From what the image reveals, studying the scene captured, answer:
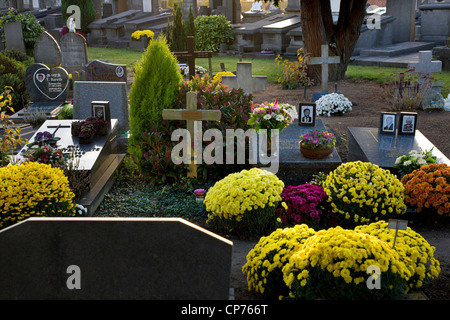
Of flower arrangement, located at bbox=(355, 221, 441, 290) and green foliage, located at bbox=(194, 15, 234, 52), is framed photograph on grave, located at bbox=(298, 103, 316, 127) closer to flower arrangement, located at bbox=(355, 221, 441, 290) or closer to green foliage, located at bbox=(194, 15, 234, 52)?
flower arrangement, located at bbox=(355, 221, 441, 290)

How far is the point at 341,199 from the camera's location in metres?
5.49

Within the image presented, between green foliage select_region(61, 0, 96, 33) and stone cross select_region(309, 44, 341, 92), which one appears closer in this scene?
stone cross select_region(309, 44, 341, 92)

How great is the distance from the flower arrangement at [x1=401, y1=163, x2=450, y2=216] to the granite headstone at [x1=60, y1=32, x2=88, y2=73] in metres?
11.4

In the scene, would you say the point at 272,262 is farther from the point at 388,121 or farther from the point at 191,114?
the point at 388,121

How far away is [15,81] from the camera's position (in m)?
12.2

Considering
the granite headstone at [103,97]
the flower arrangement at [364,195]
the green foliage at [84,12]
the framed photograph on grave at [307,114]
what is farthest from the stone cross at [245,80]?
the green foliage at [84,12]

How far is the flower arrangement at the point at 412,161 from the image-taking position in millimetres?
6148

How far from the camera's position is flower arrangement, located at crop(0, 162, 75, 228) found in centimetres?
491

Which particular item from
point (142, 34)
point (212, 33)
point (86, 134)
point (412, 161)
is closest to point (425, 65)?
point (412, 161)

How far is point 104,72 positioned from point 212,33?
393 inches

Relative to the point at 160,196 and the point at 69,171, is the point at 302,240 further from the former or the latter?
the point at 69,171

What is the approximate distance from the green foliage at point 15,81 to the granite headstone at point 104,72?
4.96 ft

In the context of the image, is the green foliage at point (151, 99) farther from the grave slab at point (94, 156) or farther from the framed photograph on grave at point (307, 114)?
the framed photograph on grave at point (307, 114)

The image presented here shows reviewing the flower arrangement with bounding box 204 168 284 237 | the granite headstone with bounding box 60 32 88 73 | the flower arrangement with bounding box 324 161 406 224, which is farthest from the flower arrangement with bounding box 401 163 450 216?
the granite headstone with bounding box 60 32 88 73
